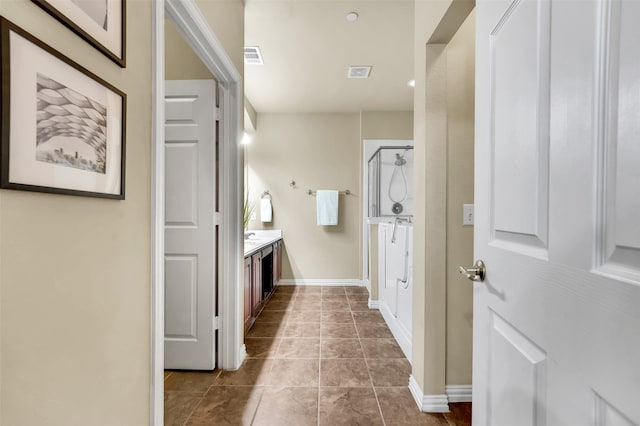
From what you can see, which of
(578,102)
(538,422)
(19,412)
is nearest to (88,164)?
(19,412)

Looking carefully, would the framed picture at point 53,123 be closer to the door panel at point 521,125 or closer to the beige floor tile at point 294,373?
the door panel at point 521,125

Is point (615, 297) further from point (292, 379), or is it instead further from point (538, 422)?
point (292, 379)

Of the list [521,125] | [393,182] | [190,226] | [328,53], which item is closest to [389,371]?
[190,226]

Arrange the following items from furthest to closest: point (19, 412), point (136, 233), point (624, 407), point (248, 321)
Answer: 1. point (248, 321)
2. point (136, 233)
3. point (19, 412)
4. point (624, 407)

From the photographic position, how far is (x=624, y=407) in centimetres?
45

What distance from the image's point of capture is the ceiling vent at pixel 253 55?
284cm

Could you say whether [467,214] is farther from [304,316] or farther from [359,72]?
Result: [359,72]

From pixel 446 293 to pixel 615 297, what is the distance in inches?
49.6

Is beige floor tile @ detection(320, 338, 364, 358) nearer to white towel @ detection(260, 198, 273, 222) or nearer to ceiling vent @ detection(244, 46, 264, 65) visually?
white towel @ detection(260, 198, 273, 222)

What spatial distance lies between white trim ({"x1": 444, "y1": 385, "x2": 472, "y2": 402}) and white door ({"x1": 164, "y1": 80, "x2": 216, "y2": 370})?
5.16ft

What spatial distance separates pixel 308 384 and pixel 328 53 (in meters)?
2.93

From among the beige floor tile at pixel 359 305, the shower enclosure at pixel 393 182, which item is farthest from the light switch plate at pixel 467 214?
the shower enclosure at pixel 393 182

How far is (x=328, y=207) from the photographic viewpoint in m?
4.45

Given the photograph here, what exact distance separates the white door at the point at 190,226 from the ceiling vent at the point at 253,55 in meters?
1.06
